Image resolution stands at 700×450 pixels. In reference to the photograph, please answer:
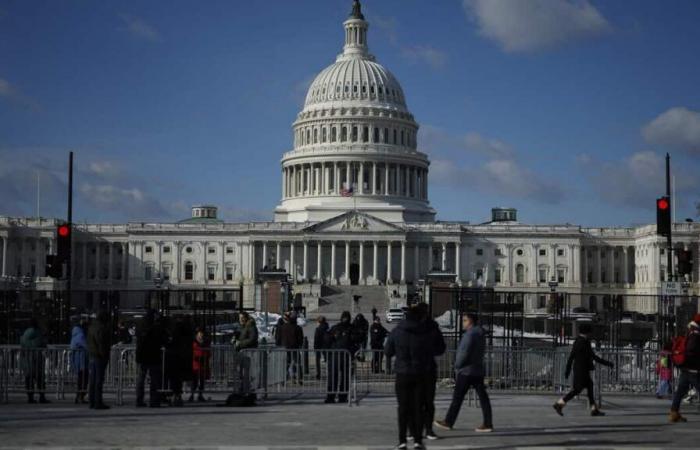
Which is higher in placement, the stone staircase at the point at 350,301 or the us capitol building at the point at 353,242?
the us capitol building at the point at 353,242

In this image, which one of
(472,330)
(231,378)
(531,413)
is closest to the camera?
(472,330)

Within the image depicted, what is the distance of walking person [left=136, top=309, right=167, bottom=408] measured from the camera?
2794cm

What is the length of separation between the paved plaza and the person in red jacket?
4.20 feet

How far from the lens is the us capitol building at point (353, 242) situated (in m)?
141

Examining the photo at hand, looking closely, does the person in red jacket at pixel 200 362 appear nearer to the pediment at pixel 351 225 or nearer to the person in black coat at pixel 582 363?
the person in black coat at pixel 582 363

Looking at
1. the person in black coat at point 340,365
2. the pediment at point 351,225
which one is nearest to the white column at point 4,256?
the pediment at point 351,225

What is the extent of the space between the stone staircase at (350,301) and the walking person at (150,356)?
78.5m

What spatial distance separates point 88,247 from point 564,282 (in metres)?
57.2

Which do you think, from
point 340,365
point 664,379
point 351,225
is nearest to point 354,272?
point 351,225

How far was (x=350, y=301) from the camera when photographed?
12031 centimetres

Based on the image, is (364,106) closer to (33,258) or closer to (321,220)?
(321,220)

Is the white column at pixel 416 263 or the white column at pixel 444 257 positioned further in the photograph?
the white column at pixel 444 257

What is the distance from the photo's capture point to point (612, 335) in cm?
4225

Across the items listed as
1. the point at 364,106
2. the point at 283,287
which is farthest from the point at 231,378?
the point at 364,106
